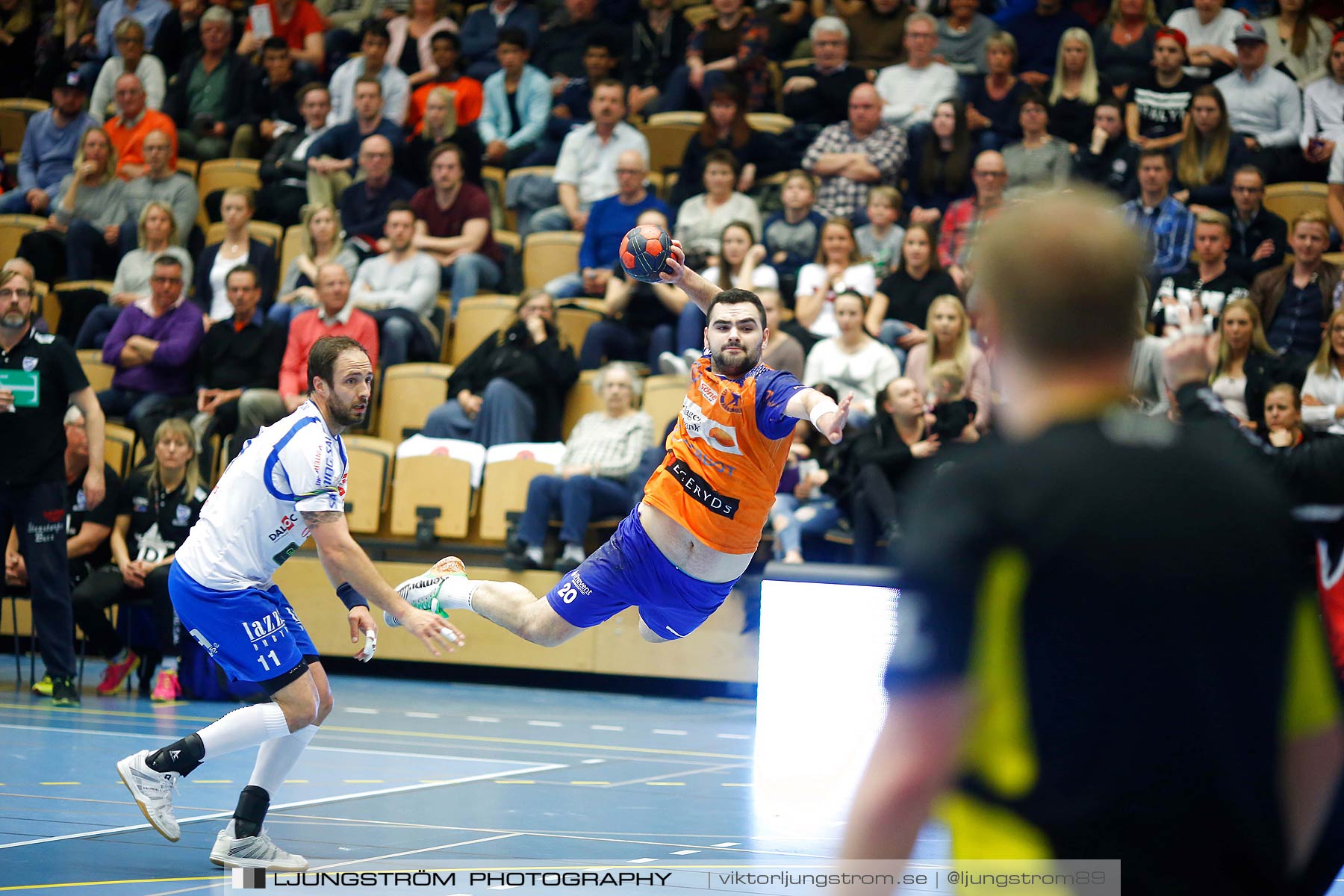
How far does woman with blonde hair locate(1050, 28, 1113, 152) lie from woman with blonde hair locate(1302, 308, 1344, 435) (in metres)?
3.61

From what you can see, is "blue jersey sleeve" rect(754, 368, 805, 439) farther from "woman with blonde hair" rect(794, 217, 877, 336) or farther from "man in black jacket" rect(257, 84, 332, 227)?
"man in black jacket" rect(257, 84, 332, 227)

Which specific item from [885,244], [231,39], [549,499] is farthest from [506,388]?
[231,39]

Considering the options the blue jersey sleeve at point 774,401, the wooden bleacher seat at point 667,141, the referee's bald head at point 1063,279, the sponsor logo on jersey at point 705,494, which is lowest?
the sponsor logo on jersey at point 705,494

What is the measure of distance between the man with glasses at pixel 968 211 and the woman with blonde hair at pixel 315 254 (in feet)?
18.7

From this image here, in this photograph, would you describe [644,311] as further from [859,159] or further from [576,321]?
[859,159]

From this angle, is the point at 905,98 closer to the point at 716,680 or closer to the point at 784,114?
the point at 784,114

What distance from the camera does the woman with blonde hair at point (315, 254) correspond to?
1373 centimetres

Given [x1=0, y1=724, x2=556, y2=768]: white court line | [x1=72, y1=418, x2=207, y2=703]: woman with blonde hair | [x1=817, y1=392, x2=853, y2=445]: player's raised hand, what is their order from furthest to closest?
[x1=72, y1=418, x2=207, y2=703]: woman with blonde hair, [x1=0, y1=724, x2=556, y2=768]: white court line, [x1=817, y1=392, x2=853, y2=445]: player's raised hand

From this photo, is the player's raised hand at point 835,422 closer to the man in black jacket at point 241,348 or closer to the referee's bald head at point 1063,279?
the referee's bald head at point 1063,279

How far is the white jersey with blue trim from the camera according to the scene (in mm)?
5805

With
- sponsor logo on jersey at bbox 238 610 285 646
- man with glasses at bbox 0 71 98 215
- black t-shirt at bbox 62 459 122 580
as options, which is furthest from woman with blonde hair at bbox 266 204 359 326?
sponsor logo on jersey at bbox 238 610 285 646

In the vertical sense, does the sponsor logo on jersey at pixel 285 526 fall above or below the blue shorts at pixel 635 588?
above

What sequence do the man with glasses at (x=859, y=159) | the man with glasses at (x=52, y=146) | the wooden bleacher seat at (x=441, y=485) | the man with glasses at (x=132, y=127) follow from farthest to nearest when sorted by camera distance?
the man with glasses at (x=52, y=146), the man with glasses at (x=132, y=127), the man with glasses at (x=859, y=159), the wooden bleacher seat at (x=441, y=485)

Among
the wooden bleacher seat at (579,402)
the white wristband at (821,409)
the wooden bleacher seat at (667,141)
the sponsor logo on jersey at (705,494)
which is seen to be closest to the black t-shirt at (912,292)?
the wooden bleacher seat at (579,402)
